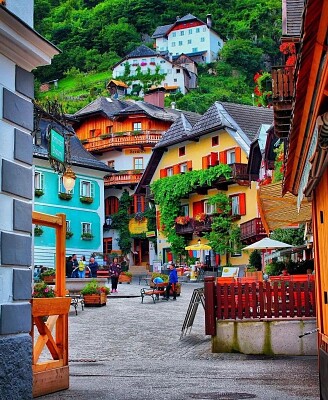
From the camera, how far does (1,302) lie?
28.0ft

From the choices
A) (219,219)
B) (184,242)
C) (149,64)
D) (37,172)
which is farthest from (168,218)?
(149,64)

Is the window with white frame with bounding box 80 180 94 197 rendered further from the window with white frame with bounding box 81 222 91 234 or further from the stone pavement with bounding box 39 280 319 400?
the stone pavement with bounding box 39 280 319 400

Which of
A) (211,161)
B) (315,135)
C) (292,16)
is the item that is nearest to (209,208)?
(211,161)

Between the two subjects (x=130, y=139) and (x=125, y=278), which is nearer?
(x=125, y=278)

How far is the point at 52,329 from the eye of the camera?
33.2 ft

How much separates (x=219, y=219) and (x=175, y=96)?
6636 centimetres

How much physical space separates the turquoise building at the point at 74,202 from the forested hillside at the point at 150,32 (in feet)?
225

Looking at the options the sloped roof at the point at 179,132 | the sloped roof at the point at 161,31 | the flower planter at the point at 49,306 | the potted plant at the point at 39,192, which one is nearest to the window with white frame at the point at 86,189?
the potted plant at the point at 39,192

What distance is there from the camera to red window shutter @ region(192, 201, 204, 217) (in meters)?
54.1

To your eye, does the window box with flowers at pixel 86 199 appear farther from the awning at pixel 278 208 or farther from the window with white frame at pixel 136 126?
the awning at pixel 278 208

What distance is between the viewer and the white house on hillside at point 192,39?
468 feet

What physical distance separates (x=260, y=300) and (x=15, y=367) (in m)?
6.95

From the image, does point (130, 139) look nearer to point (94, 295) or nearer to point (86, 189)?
point (86, 189)

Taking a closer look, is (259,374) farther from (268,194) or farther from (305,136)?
(305,136)
